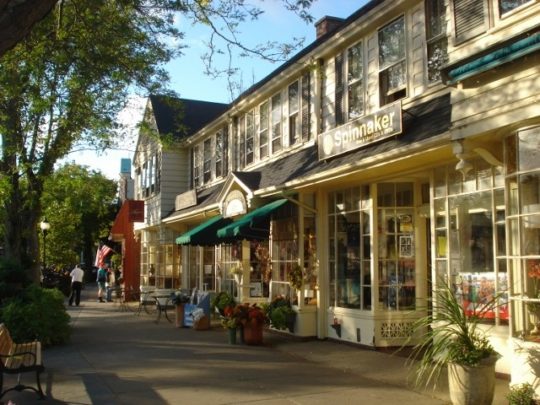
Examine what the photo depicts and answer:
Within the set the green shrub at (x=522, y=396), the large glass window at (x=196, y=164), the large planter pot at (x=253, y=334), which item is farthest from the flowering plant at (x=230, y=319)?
the large glass window at (x=196, y=164)

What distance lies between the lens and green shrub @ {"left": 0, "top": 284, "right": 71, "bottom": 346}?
1148cm

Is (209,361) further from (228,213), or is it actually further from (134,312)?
(134,312)

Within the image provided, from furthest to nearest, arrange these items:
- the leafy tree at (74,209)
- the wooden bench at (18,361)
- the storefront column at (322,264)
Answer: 1. the leafy tree at (74,209)
2. the storefront column at (322,264)
3. the wooden bench at (18,361)

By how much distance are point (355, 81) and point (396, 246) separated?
130 inches

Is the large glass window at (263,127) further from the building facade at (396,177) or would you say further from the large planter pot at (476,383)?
the large planter pot at (476,383)

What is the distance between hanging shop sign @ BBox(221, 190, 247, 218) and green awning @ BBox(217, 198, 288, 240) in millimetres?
605

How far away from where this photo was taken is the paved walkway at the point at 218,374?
24.9ft

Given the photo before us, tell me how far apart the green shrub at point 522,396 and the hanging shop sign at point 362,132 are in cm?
426

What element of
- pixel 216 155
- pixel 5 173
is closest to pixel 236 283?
pixel 216 155

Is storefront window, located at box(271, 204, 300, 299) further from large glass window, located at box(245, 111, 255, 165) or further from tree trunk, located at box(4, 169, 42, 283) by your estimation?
tree trunk, located at box(4, 169, 42, 283)

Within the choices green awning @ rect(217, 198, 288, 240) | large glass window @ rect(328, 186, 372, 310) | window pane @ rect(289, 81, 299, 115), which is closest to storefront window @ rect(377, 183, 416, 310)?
large glass window @ rect(328, 186, 372, 310)

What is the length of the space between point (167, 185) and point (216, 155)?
3.80m

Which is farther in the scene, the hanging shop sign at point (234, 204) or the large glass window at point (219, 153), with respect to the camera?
the large glass window at point (219, 153)

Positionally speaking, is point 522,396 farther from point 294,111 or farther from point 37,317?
point 294,111
